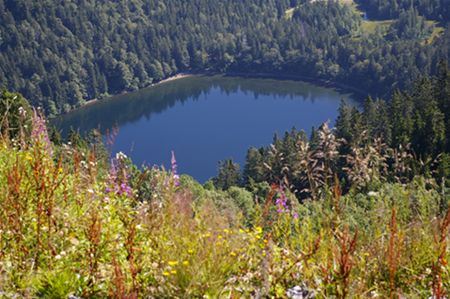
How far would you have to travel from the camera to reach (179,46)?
17138 centimetres

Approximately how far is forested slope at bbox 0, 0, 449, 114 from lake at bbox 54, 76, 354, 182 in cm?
829

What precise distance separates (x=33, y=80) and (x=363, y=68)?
255ft

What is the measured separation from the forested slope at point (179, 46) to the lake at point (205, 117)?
8286 millimetres

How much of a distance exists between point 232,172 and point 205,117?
48.1 meters

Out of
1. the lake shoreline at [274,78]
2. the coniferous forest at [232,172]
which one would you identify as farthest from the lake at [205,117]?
the coniferous forest at [232,172]

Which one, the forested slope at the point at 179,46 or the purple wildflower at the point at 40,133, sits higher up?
the purple wildflower at the point at 40,133

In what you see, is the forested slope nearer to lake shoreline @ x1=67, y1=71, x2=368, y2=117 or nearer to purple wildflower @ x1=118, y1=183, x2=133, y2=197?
lake shoreline @ x1=67, y1=71, x2=368, y2=117

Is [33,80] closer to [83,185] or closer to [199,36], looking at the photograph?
[199,36]

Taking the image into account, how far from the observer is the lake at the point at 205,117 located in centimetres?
9125

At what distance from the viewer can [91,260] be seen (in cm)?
370

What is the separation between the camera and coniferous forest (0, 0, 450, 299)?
3602 mm

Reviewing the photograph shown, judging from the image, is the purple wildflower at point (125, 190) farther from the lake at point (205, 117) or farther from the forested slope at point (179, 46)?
the forested slope at point (179, 46)

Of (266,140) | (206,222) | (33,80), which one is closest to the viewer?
(206,222)

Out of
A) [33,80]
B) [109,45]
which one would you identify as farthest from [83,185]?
[109,45]
